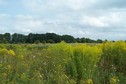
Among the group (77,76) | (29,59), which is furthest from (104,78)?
(29,59)

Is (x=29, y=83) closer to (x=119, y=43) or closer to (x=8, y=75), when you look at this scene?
(x=8, y=75)

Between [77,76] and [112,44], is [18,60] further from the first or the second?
[112,44]

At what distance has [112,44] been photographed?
1131cm

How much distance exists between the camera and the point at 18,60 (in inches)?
366

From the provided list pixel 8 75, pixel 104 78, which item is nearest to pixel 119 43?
pixel 104 78

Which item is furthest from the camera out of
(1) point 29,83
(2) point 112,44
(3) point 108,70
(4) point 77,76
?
(2) point 112,44

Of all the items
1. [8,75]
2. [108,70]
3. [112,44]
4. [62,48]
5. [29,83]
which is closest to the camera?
[29,83]

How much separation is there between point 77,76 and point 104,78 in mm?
815

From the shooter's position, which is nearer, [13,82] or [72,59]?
[13,82]

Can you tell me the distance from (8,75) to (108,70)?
3.50m

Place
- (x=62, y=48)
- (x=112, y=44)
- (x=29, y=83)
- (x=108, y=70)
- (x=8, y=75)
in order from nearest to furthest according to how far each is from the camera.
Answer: (x=29, y=83), (x=8, y=75), (x=62, y=48), (x=108, y=70), (x=112, y=44)

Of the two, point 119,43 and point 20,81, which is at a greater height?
point 119,43

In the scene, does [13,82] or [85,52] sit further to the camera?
[85,52]

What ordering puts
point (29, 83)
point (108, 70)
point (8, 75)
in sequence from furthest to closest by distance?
point (108, 70), point (8, 75), point (29, 83)
